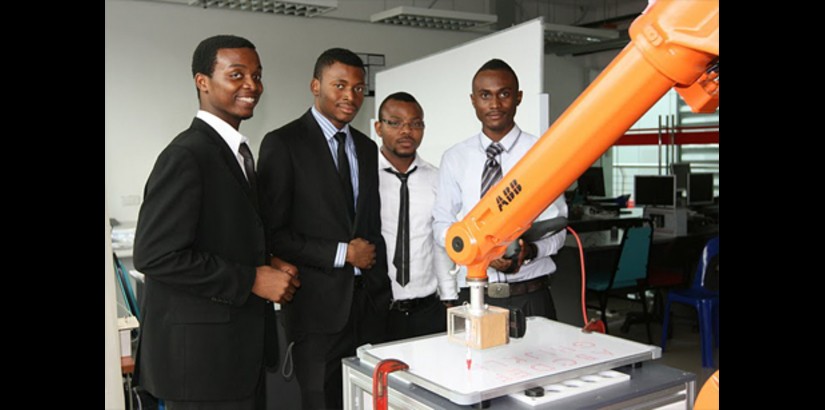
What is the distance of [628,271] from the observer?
507 centimetres

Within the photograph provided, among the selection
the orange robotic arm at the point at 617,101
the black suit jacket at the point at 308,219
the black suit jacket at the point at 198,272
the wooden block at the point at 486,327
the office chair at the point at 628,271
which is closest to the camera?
the orange robotic arm at the point at 617,101

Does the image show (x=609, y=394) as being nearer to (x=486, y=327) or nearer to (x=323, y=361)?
(x=486, y=327)

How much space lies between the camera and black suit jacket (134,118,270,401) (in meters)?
1.90

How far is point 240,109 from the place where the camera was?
2.22 metres

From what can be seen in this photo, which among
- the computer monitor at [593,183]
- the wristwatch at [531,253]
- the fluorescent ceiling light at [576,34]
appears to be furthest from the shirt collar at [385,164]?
the computer monitor at [593,183]

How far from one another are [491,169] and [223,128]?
1.13 metres

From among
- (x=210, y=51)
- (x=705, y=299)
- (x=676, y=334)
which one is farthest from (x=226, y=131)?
(x=676, y=334)

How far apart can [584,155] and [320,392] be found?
159cm

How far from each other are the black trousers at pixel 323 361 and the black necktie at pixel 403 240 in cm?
32

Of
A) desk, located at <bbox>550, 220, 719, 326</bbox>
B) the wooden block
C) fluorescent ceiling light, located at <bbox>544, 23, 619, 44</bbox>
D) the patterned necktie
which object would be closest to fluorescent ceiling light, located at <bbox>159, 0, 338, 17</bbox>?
fluorescent ceiling light, located at <bbox>544, 23, 619, 44</bbox>

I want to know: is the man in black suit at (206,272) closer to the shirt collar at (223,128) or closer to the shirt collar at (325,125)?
the shirt collar at (223,128)

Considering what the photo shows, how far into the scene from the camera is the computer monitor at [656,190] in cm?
614

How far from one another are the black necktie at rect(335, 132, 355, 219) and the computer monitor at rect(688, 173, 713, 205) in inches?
190

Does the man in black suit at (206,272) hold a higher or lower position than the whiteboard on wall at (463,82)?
lower
